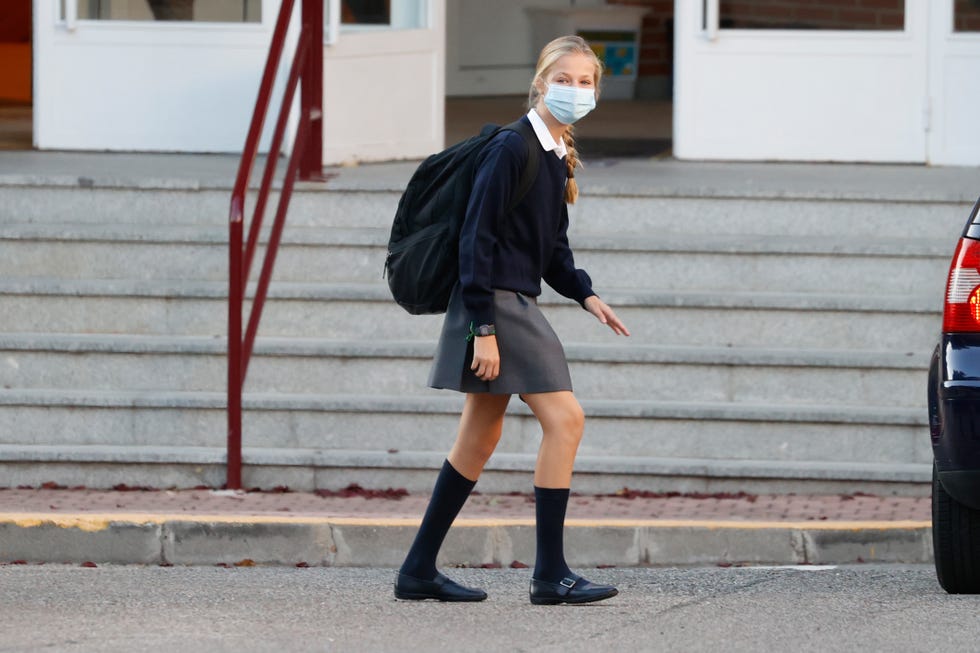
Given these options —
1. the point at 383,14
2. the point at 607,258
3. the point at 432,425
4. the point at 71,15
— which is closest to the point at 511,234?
the point at 432,425

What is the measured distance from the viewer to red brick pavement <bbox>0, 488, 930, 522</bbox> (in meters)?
6.91

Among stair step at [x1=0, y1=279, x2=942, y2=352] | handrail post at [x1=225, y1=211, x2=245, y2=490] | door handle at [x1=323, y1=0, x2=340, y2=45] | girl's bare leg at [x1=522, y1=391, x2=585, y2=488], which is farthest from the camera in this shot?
door handle at [x1=323, y1=0, x2=340, y2=45]

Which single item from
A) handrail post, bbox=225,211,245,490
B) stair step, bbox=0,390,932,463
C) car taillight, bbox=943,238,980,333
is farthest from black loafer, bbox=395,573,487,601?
stair step, bbox=0,390,932,463

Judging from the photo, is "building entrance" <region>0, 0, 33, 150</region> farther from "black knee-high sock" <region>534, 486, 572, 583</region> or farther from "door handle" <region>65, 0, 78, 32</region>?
"black knee-high sock" <region>534, 486, 572, 583</region>

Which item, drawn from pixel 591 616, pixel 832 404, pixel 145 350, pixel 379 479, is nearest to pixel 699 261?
pixel 832 404

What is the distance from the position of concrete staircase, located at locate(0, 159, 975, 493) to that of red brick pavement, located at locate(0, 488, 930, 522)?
0.09 meters

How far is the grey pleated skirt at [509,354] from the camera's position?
536 centimetres

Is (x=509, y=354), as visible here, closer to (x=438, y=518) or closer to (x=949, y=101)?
(x=438, y=518)

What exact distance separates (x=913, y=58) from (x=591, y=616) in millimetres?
5805

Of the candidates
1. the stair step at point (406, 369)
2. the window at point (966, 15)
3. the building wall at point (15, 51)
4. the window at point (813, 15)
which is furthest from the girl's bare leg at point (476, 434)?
the building wall at point (15, 51)

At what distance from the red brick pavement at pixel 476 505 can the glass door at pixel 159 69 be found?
3.51 m

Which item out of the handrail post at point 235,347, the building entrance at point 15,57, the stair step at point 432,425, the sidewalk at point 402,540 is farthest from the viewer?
the building entrance at point 15,57

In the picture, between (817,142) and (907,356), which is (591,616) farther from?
(817,142)

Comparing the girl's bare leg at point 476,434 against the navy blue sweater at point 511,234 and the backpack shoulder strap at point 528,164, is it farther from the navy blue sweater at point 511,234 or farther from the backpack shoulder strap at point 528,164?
the backpack shoulder strap at point 528,164
